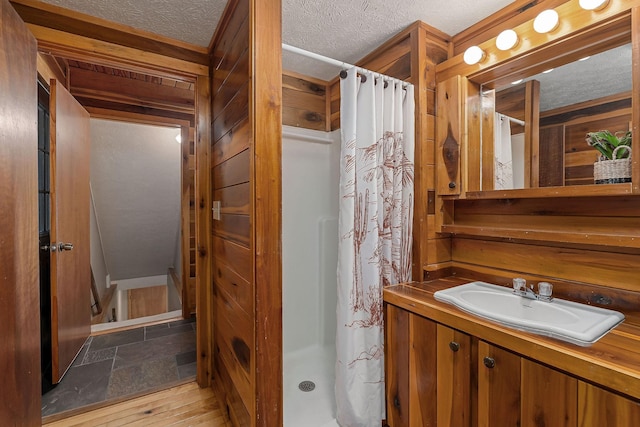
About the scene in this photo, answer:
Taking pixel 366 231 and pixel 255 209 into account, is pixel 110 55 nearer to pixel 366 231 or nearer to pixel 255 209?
pixel 255 209

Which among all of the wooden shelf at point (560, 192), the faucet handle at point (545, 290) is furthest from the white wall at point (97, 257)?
the faucet handle at point (545, 290)

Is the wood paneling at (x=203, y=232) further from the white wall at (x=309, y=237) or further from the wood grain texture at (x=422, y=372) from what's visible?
the wood grain texture at (x=422, y=372)

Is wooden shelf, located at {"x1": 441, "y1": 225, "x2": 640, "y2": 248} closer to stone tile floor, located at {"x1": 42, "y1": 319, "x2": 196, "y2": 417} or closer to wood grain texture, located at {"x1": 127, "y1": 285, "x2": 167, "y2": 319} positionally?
stone tile floor, located at {"x1": 42, "y1": 319, "x2": 196, "y2": 417}

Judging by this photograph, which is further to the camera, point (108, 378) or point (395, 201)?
point (108, 378)

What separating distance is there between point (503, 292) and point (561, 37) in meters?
1.18

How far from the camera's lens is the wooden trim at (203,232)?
1966 mm

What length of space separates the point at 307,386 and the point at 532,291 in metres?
1.52

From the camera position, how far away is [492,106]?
1.63m

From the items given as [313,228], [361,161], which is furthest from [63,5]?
[313,228]

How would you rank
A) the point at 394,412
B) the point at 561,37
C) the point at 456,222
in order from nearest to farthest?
the point at 561,37
the point at 394,412
the point at 456,222

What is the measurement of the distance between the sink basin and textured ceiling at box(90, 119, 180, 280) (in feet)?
11.8

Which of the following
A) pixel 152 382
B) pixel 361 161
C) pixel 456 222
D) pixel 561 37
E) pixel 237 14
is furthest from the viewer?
pixel 152 382

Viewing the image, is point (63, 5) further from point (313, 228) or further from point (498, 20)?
point (498, 20)

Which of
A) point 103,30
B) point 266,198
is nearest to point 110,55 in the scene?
point 103,30
